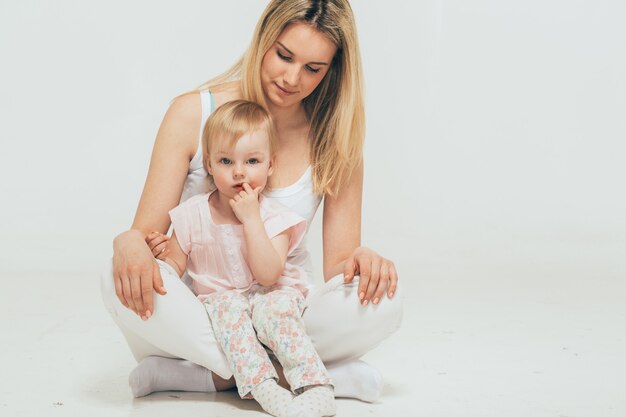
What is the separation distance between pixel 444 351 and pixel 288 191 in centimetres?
65

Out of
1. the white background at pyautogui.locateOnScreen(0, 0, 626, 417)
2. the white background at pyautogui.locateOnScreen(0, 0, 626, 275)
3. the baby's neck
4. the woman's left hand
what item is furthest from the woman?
the white background at pyautogui.locateOnScreen(0, 0, 626, 275)

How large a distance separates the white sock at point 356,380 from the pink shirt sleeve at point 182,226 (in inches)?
16.5

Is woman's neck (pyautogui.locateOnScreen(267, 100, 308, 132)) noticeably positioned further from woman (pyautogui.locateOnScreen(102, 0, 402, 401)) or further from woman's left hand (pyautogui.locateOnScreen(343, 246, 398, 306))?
woman's left hand (pyautogui.locateOnScreen(343, 246, 398, 306))

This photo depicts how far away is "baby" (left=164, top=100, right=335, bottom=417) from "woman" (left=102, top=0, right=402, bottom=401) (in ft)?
0.23

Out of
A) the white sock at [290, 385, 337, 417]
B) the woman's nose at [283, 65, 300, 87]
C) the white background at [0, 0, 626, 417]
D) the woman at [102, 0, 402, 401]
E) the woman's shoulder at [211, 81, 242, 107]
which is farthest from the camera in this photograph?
the white background at [0, 0, 626, 417]

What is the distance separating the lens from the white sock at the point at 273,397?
7.47ft

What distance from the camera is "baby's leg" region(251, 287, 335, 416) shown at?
7.56 ft

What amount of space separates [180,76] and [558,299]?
5.33 ft

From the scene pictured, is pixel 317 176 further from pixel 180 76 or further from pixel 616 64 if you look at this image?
pixel 616 64

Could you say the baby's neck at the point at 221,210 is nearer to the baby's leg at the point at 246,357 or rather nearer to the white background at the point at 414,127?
the baby's leg at the point at 246,357

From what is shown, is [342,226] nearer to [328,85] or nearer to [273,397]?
[328,85]

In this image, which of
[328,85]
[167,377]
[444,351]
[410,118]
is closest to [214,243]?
[167,377]

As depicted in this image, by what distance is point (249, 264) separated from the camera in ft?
8.14

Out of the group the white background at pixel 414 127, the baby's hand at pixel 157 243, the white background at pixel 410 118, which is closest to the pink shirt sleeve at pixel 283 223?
the baby's hand at pixel 157 243
